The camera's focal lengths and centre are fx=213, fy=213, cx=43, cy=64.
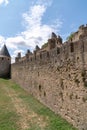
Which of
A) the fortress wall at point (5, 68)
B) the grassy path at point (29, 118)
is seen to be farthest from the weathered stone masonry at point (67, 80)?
the fortress wall at point (5, 68)

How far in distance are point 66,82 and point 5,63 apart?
1155 inches

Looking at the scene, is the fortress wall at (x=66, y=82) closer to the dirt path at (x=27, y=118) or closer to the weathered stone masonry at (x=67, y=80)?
the weathered stone masonry at (x=67, y=80)

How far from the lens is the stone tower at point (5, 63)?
36.8 meters

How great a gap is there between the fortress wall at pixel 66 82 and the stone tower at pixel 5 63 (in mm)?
23395

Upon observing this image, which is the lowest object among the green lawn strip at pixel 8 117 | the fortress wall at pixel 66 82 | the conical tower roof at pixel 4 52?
the green lawn strip at pixel 8 117

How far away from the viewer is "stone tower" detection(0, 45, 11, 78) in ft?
121

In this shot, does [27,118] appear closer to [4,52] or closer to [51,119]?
[51,119]

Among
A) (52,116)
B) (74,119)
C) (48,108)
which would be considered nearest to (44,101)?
(48,108)

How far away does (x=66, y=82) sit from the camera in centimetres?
941

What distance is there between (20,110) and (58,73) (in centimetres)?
326

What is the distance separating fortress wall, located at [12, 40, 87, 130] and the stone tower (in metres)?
23.4

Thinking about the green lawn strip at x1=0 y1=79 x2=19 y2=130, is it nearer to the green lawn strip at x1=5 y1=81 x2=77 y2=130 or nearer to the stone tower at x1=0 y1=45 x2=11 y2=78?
the green lawn strip at x1=5 y1=81 x2=77 y2=130

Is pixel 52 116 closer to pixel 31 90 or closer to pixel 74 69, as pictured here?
pixel 74 69

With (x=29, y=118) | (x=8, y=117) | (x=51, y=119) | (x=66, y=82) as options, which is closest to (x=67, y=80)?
(x=66, y=82)
